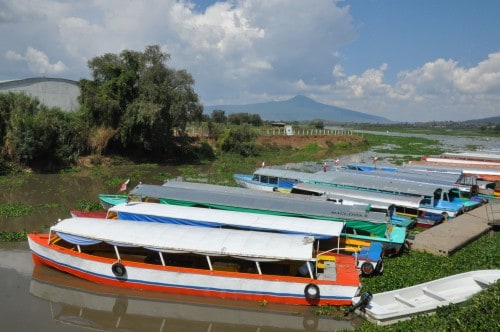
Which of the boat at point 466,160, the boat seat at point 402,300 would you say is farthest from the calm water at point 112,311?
the boat at point 466,160

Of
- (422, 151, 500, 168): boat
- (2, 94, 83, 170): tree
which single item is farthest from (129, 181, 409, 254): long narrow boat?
(422, 151, 500, 168): boat

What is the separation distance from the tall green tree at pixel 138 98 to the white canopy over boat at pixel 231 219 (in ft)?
73.7

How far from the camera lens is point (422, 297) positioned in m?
11.1

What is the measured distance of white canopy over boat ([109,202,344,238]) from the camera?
44.6 feet

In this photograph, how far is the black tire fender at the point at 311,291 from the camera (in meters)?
11.3

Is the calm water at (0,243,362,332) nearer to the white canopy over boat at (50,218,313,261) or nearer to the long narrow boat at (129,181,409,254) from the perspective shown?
the white canopy over boat at (50,218,313,261)

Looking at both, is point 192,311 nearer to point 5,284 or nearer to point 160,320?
point 160,320

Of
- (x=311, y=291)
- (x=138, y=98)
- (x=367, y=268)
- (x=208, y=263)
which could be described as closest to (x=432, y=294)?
(x=367, y=268)

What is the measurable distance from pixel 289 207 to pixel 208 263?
5.31 m

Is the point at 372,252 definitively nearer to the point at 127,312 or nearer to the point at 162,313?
the point at 162,313

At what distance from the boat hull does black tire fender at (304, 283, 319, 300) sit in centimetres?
8

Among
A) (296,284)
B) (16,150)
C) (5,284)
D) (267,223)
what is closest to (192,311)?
(296,284)

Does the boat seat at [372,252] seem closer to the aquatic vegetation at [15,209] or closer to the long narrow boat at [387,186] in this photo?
the long narrow boat at [387,186]

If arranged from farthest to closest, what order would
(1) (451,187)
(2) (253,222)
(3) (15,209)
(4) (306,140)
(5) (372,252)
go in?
(4) (306,140), (1) (451,187), (3) (15,209), (2) (253,222), (5) (372,252)
